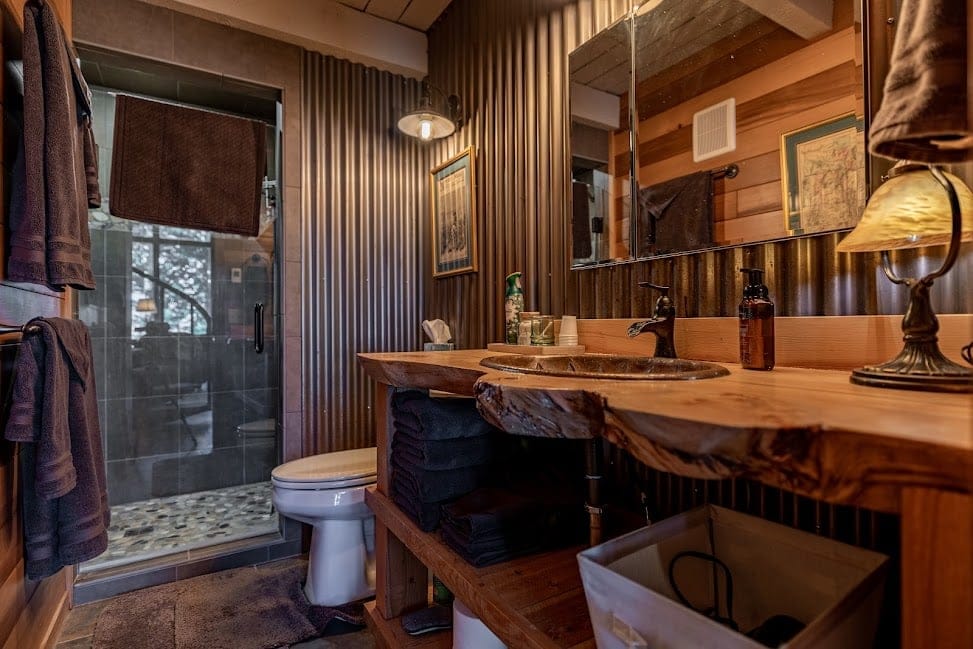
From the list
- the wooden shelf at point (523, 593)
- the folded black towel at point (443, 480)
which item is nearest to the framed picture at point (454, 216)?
the folded black towel at point (443, 480)

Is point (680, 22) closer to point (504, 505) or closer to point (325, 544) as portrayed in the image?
point (504, 505)

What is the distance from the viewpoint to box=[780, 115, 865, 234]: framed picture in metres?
0.96

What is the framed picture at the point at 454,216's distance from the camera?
2172mm

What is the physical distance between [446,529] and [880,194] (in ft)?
3.64

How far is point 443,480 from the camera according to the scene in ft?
4.28

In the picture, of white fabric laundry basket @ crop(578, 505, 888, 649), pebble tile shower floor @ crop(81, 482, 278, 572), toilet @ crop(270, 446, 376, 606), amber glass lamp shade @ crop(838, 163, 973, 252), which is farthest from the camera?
pebble tile shower floor @ crop(81, 482, 278, 572)

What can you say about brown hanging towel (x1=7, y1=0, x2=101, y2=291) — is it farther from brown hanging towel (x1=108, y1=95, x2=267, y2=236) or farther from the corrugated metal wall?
the corrugated metal wall

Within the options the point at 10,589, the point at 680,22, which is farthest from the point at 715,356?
the point at 10,589

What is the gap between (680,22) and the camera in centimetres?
128

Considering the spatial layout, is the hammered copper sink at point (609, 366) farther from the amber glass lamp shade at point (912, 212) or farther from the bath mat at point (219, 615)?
the bath mat at point (219, 615)

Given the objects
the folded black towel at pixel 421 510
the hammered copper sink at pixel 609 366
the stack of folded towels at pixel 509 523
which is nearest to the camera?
the hammered copper sink at pixel 609 366

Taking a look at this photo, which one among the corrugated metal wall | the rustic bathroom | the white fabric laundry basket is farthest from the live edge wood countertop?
the corrugated metal wall

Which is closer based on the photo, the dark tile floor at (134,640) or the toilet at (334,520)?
the dark tile floor at (134,640)

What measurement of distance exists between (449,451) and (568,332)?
1.68 feet
